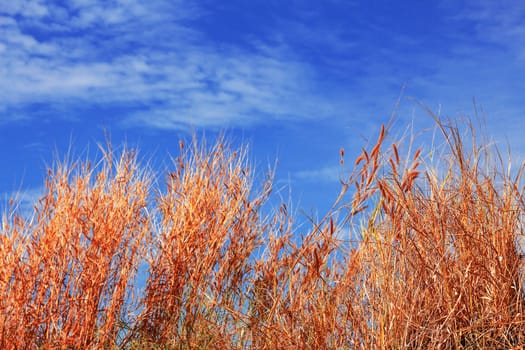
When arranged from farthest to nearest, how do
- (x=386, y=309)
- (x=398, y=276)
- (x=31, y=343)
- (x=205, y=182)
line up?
1. (x=205, y=182)
2. (x=31, y=343)
3. (x=398, y=276)
4. (x=386, y=309)

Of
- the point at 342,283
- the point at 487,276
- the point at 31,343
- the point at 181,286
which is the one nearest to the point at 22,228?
the point at 31,343

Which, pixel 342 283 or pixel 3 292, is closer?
pixel 342 283

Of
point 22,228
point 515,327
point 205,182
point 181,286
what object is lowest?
point 515,327

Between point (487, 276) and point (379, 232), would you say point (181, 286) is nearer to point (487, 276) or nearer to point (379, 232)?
point (379, 232)

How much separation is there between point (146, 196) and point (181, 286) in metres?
0.75

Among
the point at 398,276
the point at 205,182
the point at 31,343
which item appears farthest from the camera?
the point at 205,182

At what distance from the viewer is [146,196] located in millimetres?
4758

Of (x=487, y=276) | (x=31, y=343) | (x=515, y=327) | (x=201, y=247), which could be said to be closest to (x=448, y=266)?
(x=487, y=276)

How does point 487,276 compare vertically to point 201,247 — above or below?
below

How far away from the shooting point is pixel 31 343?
4.37 m

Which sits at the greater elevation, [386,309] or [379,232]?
[379,232]

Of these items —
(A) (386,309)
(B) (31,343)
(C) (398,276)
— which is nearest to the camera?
(A) (386,309)

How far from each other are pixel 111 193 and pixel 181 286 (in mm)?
846

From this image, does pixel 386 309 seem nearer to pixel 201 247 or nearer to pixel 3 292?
pixel 201 247
